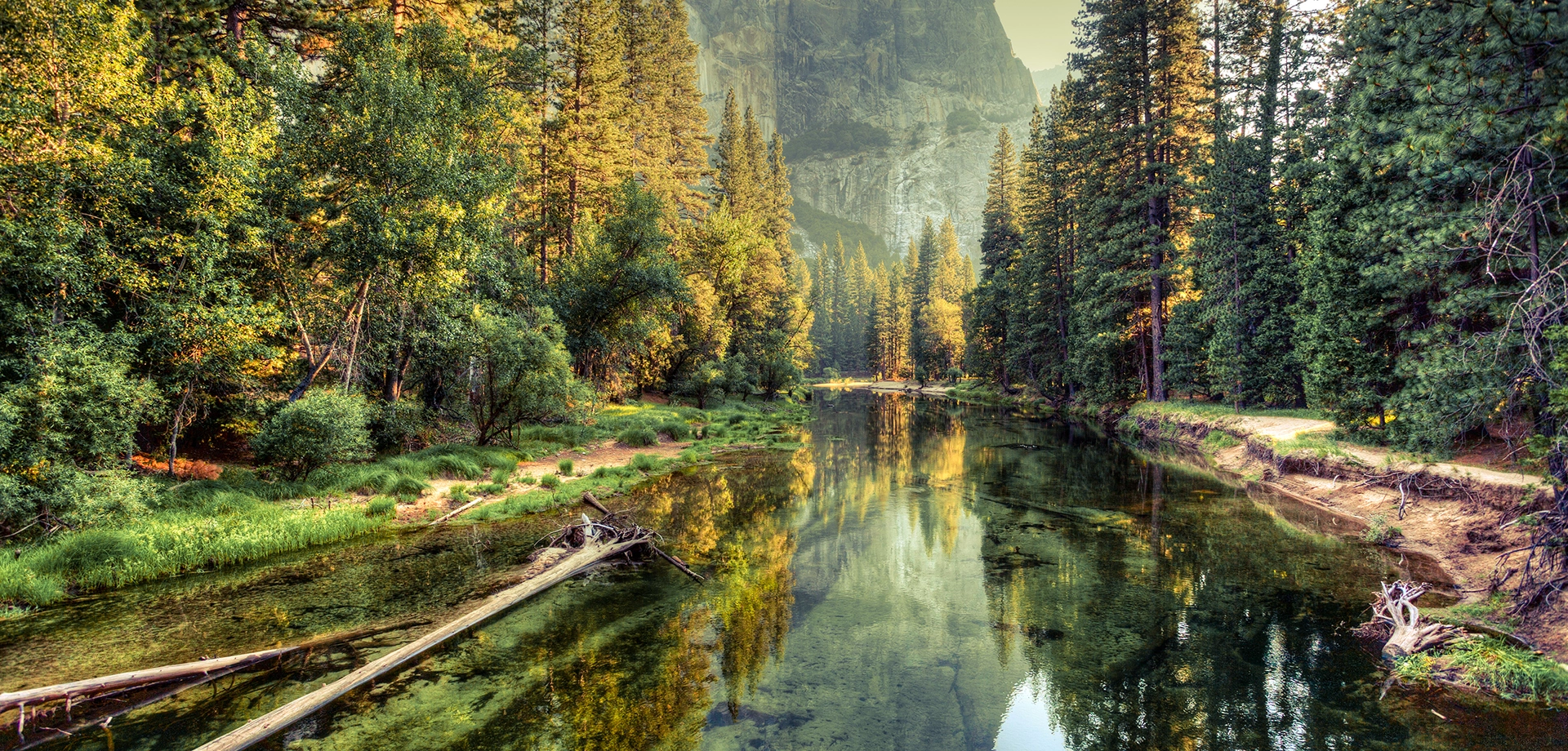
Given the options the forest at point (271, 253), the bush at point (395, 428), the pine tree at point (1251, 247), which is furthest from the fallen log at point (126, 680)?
the pine tree at point (1251, 247)

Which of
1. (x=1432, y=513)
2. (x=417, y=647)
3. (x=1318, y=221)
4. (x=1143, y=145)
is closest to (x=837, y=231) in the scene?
(x=1143, y=145)

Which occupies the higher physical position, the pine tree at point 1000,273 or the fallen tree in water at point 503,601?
the pine tree at point 1000,273

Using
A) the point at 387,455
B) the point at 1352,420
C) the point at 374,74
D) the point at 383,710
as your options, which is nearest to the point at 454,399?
the point at 387,455

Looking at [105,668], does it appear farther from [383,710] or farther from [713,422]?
[713,422]

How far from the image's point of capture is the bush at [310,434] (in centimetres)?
1027

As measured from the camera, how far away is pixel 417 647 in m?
5.80

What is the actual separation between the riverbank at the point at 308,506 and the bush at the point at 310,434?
0.40 metres

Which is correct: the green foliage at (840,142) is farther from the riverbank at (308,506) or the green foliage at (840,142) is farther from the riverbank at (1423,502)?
the riverbank at (308,506)

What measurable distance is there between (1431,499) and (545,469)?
62.2ft

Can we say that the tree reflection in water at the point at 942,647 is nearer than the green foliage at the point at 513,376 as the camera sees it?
Yes

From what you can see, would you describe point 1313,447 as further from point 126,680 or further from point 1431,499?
point 126,680

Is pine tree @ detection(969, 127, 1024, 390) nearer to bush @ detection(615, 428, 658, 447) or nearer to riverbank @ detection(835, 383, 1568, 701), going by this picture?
riverbank @ detection(835, 383, 1568, 701)

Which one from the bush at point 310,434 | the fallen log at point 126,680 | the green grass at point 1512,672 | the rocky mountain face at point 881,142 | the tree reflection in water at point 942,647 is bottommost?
the tree reflection in water at point 942,647

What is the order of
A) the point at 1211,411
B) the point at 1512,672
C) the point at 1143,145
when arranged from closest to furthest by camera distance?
the point at 1512,672 < the point at 1211,411 < the point at 1143,145
